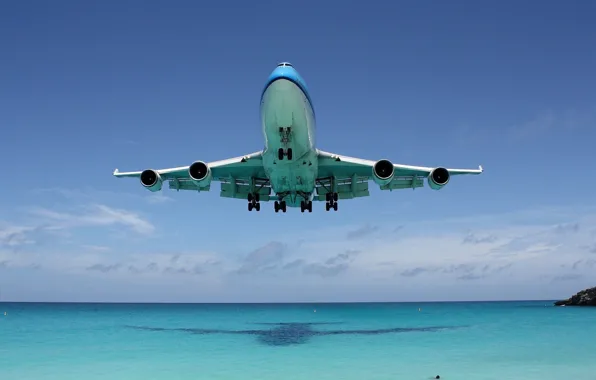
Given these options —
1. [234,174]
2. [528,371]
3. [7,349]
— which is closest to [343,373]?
[528,371]

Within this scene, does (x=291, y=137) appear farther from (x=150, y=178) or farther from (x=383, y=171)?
(x=150, y=178)

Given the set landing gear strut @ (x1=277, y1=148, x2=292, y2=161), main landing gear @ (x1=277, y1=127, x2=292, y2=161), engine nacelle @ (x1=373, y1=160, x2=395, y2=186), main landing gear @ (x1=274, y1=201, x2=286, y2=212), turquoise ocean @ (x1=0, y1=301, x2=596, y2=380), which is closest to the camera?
main landing gear @ (x1=277, y1=127, x2=292, y2=161)

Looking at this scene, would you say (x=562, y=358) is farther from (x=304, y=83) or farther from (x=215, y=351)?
(x=304, y=83)

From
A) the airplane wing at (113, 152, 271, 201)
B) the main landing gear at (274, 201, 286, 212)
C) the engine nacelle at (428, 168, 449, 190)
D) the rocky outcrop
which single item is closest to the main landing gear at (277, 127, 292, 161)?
the airplane wing at (113, 152, 271, 201)

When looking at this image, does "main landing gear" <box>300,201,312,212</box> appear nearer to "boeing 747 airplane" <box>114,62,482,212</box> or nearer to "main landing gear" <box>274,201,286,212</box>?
"boeing 747 airplane" <box>114,62,482,212</box>

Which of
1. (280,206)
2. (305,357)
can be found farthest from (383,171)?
(305,357)

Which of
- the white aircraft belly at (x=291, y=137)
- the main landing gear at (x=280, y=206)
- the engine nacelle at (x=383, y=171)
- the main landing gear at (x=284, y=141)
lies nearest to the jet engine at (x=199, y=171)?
the white aircraft belly at (x=291, y=137)

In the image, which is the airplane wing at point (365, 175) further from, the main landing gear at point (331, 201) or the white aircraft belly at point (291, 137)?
the white aircraft belly at point (291, 137)
